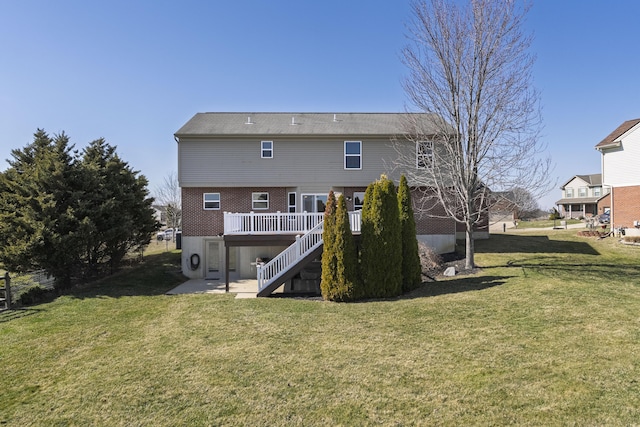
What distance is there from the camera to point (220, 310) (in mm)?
9562

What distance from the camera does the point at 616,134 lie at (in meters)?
21.0

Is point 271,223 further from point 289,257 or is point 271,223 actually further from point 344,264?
point 344,264

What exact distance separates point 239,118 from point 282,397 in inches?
642

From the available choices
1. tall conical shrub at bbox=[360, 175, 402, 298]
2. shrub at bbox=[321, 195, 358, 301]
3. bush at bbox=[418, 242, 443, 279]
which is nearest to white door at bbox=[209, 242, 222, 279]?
shrub at bbox=[321, 195, 358, 301]

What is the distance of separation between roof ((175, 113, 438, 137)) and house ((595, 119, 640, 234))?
1302 cm

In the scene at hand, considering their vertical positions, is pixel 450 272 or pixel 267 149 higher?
pixel 267 149

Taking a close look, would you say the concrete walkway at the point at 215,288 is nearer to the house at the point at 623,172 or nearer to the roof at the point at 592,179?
the house at the point at 623,172

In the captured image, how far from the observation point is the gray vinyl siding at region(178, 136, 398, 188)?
666 inches

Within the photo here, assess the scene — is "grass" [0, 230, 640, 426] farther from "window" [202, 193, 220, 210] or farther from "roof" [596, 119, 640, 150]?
"roof" [596, 119, 640, 150]

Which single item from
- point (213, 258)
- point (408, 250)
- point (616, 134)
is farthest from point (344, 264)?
point (616, 134)

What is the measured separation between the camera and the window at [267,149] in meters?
17.0

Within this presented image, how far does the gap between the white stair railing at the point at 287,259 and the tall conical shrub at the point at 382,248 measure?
2.15m

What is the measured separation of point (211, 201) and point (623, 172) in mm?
22835

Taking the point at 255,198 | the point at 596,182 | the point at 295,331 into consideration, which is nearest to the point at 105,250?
the point at 255,198
